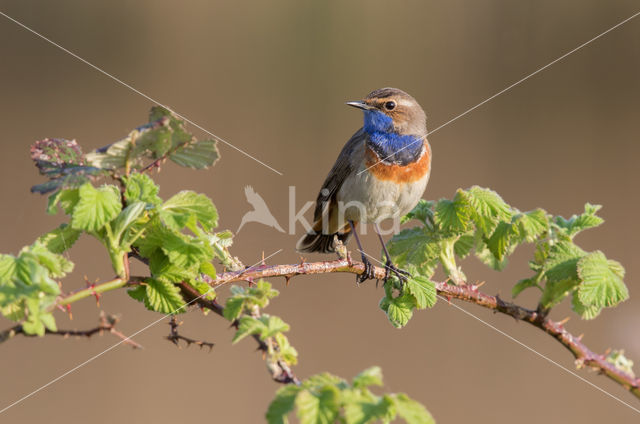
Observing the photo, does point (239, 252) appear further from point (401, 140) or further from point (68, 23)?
point (68, 23)

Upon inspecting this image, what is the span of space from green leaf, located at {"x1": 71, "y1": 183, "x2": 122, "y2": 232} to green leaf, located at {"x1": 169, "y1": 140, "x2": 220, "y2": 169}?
0.54 feet

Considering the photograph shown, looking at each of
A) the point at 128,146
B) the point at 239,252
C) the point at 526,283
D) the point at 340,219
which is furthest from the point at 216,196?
the point at 128,146

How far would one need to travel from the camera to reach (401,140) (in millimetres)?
3742

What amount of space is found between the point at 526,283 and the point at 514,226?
20 centimetres

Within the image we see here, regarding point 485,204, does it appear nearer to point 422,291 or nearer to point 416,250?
point 416,250

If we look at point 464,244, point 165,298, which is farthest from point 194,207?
point 464,244

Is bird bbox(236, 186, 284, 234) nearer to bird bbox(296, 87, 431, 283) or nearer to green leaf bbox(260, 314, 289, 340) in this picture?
bird bbox(296, 87, 431, 283)

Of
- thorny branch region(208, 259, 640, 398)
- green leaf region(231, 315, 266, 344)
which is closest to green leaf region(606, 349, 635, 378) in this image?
thorny branch region(208, 259, 640, 398)

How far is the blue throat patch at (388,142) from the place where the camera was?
364 cm

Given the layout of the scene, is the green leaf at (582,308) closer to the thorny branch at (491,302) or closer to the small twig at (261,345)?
the thorny branch at (491,302)

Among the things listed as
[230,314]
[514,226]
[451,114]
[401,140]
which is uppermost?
[451,114]

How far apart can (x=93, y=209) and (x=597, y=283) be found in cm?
131

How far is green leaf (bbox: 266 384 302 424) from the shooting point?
1.04 m

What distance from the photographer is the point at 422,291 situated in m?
1.78
